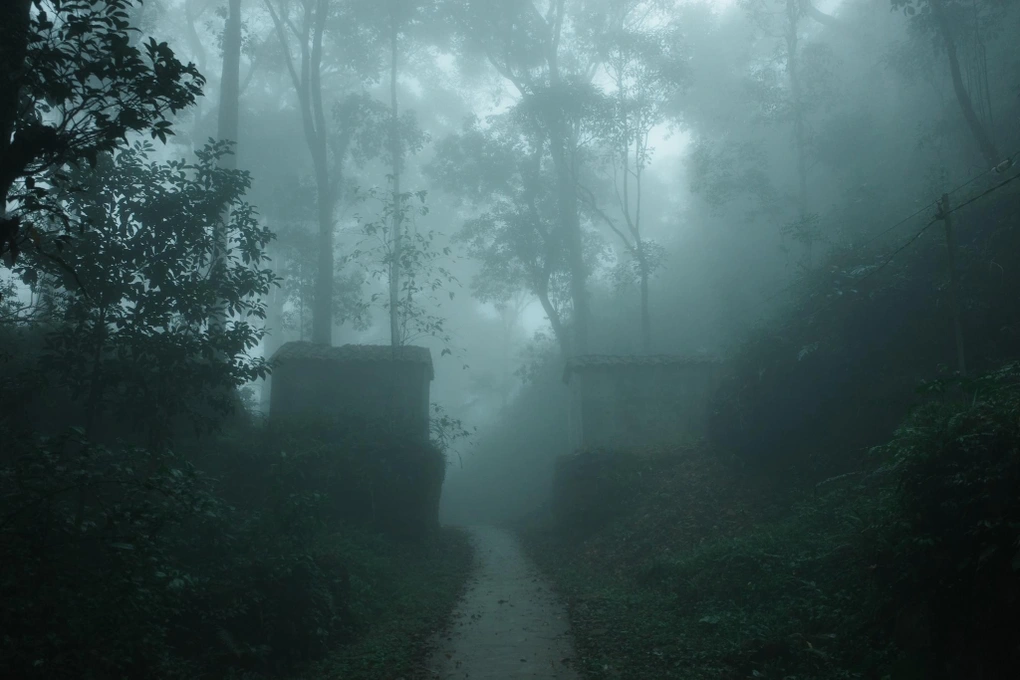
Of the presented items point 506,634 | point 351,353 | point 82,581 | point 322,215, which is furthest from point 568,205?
point 82,581

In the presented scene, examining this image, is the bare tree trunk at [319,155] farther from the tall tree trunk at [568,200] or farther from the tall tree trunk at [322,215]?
the tall tree trunk at [568,200]

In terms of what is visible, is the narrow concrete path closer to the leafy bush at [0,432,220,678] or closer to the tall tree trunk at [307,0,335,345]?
the leafy bush at [0,432,220,678]

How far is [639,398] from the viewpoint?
22344 mm

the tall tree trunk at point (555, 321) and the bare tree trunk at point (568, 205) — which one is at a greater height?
the bare tree trunk at point (568, 205)

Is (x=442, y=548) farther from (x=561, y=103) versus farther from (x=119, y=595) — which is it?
(x=561, y=103)

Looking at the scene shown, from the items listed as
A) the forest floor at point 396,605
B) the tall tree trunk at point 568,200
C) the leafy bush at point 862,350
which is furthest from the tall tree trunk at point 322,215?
the leafy bush at point 862,350

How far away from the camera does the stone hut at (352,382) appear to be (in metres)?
20.2

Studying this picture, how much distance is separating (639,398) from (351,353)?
31.1 feet

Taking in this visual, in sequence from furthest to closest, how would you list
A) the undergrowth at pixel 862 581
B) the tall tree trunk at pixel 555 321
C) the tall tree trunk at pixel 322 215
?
the tall tree trunk at pixel 555 321
the tall tree trunk at pixel 322 215
the undergrowth at pixel 862 581

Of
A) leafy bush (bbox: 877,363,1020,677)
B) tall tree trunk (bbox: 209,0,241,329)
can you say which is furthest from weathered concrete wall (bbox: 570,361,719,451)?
leafy bush (bbox: 877,363,1020,677)

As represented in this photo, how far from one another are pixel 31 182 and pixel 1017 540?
8.03 m

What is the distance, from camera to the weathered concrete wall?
72.5 ft

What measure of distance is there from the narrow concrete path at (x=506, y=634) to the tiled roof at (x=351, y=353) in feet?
26.3

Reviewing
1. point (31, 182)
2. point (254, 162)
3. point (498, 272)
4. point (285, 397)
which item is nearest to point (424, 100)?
point (254, 162)
